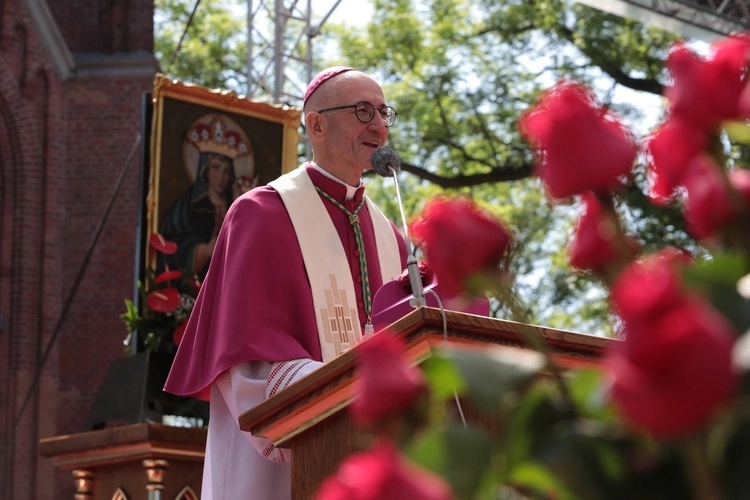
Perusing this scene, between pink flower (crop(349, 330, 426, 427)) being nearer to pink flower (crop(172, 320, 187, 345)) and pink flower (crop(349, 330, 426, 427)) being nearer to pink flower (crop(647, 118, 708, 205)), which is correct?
pink flower (crop(647, 118, 708, 205))

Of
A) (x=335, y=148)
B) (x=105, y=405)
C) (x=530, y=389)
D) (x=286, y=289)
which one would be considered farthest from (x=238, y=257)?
(x=105, y=405)

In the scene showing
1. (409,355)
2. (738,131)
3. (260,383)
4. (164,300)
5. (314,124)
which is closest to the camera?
(738,131)

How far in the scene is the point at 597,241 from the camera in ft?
3.22

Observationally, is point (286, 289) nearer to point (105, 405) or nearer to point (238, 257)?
point (238, 257)

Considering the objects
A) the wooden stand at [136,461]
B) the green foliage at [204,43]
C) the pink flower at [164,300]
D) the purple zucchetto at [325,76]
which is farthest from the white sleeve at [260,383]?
the green foliage at [204,43]

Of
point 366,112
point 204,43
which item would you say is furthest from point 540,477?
point 204,43

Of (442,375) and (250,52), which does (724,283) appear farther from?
(250,52)

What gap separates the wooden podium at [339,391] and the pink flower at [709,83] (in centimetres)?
174

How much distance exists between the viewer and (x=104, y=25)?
17203mm

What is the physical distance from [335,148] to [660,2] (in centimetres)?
649

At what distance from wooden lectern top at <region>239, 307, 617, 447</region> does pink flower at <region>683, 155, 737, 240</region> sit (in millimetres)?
1764

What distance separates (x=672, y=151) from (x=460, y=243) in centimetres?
18

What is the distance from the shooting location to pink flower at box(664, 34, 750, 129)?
0.96 m

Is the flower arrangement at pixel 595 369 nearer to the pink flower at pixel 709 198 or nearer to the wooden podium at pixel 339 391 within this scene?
the pink flower at pixel 709 198
